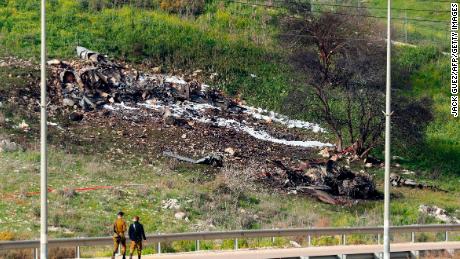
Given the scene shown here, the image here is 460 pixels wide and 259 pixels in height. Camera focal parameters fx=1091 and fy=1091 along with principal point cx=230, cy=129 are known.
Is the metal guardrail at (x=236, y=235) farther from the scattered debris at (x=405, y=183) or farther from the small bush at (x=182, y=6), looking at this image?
the small bush at (x=182, y=6)

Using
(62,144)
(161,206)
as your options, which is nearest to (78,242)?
(161,206)

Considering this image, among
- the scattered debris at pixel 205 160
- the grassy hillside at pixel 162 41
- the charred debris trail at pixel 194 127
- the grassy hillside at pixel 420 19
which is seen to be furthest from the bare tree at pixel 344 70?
the grassy hillside at pixel 420 19

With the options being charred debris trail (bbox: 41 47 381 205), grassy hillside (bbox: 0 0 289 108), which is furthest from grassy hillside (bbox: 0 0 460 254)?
charred debris trail (bbox: 41 47 381 205)

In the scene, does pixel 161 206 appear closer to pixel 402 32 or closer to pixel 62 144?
pixel 62 144

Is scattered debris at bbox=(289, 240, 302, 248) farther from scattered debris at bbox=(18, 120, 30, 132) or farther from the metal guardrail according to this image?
scattered debris at bbox=(18, 120, 30, 132)

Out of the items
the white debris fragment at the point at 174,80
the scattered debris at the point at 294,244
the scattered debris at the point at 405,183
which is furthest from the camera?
the white debris fragment at the point at 174,80

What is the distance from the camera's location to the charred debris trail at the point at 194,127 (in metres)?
48.1

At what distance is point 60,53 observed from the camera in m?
56.6

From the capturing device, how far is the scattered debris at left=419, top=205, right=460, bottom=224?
44.8 m

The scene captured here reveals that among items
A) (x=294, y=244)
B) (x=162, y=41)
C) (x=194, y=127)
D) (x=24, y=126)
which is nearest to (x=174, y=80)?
(x=162, y=41)

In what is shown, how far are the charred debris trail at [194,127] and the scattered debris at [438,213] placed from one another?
324 centimetres

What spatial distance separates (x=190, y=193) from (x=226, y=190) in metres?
1.83

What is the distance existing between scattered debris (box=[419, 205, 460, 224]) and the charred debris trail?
3.24m

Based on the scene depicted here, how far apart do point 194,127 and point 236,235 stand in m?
19.1
